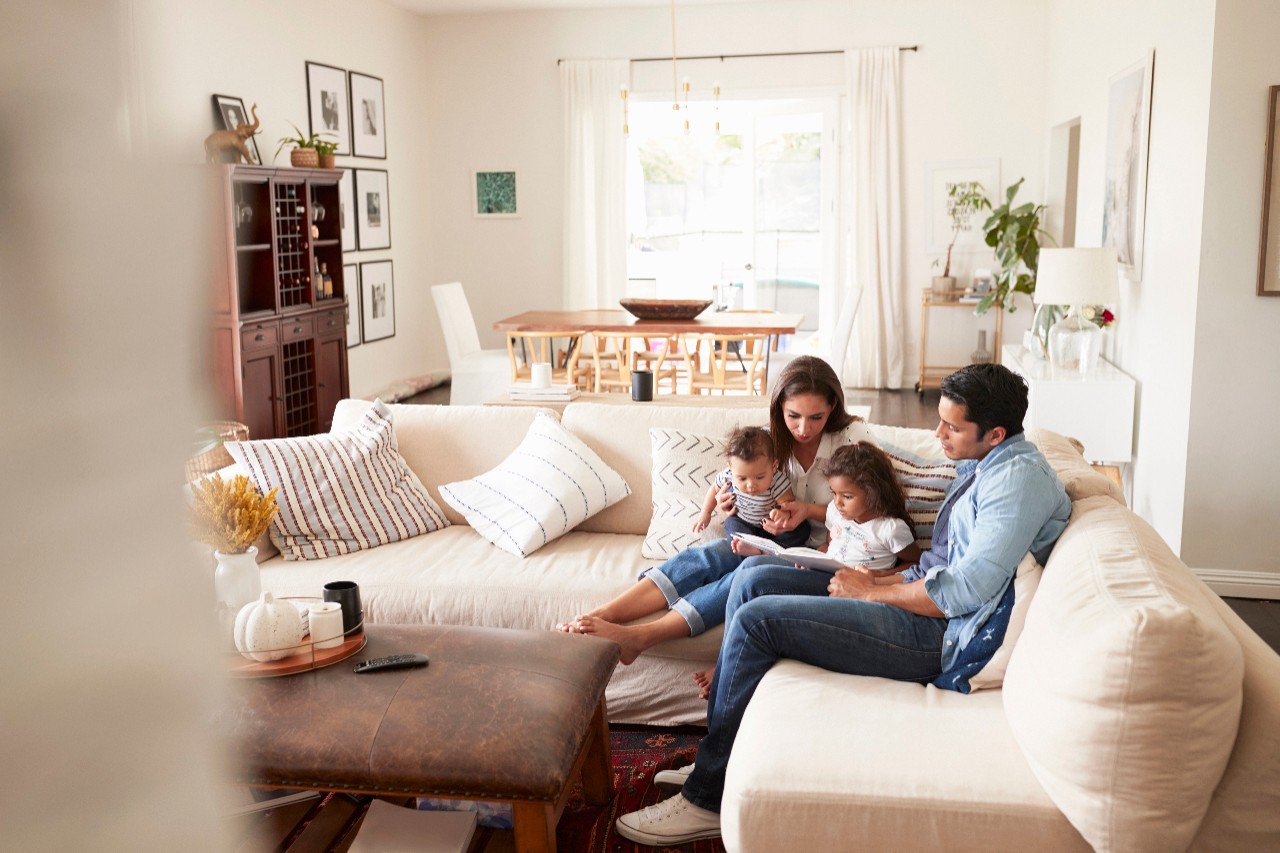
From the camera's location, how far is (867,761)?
5.91 ft

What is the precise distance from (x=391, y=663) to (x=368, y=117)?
6.31 m

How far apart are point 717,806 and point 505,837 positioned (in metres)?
0.45

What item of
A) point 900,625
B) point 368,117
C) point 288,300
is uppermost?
point 368,117

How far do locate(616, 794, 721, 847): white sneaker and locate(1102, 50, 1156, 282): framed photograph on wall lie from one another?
3.42m

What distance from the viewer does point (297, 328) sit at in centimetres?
593

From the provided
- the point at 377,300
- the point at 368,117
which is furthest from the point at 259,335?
the point at 368,117

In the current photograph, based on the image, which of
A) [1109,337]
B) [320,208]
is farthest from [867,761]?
[320,208]

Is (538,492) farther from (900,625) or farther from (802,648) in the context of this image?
(900,625)

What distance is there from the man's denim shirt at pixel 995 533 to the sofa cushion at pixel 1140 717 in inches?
14.0

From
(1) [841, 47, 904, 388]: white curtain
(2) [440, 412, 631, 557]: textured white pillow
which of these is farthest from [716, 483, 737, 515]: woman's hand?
(1) [841, 47, 904, 388]: white curtain

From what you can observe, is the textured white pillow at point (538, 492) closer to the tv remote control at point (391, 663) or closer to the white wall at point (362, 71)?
the tv remote control at point (391, 663)

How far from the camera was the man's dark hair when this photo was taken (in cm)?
227

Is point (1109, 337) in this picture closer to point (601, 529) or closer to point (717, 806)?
point (601, 529)

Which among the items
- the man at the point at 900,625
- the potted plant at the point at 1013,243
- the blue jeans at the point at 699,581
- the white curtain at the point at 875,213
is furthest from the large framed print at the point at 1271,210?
the white curtain at the point at 875,213
